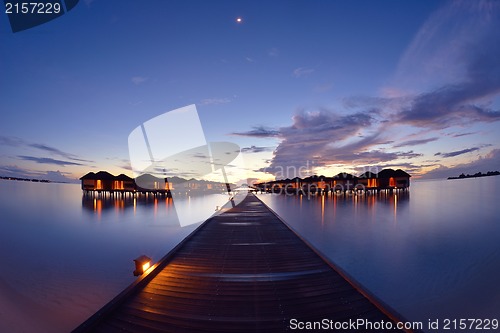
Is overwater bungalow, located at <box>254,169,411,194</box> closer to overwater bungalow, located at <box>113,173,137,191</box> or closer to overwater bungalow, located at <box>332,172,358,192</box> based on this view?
overwater bungalow, located at <box>332,172,358,192</box>

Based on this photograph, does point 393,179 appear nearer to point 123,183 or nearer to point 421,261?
point 421,261

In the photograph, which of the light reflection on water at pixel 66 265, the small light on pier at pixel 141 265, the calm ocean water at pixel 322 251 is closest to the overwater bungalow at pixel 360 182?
the calm ocean water at pixel 322 251

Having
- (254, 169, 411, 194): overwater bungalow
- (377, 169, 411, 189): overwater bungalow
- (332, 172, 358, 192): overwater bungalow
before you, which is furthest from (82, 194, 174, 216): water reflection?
(377, 169, 411, 189): overwater bungalow

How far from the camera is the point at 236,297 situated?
4750 mm

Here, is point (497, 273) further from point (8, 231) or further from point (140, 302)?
point (8, 231)

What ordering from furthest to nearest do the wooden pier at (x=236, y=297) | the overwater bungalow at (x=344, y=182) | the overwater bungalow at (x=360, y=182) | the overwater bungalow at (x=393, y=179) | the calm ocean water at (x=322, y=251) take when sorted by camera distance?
1. the overwater bungalow at (x=344, y=182)
2. the overwater bungalow at (x=360, y=182)
3. the overwater bungalow at (x=393, y=179)
4. the calm ocean water at (x=322, y=251)
5. the wooden pier at (x=236, y=297)

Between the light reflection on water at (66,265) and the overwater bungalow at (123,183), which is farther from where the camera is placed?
the overwater bungalow at (123,183)

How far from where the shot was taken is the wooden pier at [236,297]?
3.93 m

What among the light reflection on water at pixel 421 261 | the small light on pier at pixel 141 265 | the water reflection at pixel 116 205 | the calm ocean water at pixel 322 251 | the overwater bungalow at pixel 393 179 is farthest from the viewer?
the overwater bungalow at pixel 393 179

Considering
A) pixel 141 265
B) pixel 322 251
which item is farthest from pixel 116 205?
pixel 141 265

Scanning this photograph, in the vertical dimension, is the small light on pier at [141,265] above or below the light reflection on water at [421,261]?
above

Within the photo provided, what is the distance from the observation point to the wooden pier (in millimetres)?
3926

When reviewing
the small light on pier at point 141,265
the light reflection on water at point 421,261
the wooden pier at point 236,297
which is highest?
the small light on pier at point 141,265

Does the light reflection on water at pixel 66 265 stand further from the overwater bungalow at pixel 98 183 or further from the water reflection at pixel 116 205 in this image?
the overwater bungalow at pixel 98 183
